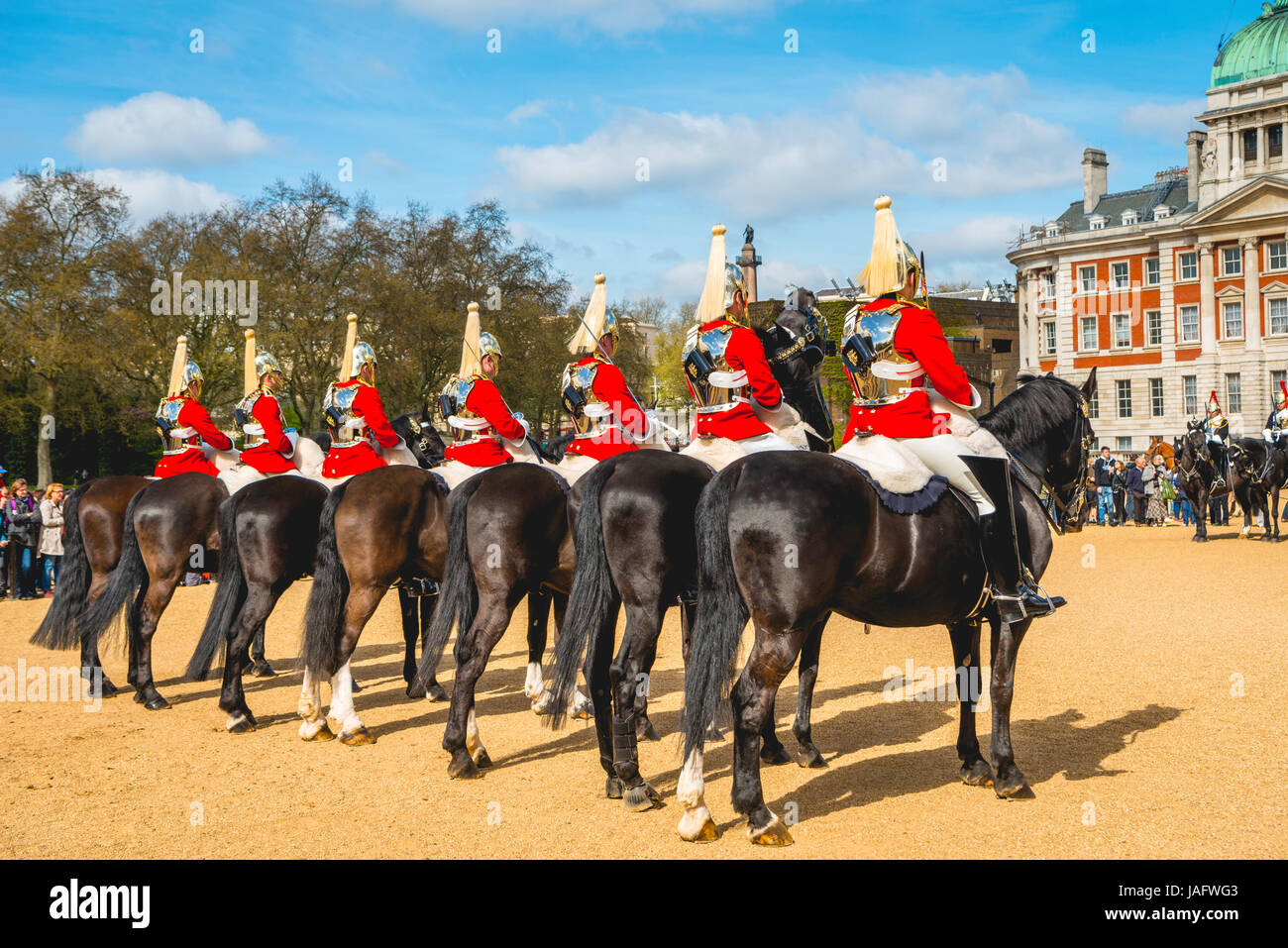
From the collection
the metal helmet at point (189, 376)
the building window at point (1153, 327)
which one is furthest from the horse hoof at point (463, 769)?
the building window at point (1153, 327)

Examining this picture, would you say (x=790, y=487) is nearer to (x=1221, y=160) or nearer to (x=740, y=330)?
(x=740, y=330)

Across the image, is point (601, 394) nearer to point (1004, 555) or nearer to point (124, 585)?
point (1004, 555)

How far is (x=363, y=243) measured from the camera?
124 ft

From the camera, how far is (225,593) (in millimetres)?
9227

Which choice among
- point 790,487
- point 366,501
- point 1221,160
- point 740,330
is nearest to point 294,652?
point 366,501

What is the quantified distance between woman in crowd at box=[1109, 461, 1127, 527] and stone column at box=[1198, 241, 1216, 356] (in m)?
30.8

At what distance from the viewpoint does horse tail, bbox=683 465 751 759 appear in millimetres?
5902

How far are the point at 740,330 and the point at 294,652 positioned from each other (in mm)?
8281

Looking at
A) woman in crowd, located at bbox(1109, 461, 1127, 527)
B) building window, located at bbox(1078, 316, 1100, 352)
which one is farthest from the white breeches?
building window, located at bbox(1078, 316, 1100, 352)

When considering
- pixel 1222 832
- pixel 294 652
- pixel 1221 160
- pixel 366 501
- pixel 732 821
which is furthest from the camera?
pixel 1221 160

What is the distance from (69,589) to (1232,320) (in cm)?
6094

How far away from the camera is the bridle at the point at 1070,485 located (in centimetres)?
729

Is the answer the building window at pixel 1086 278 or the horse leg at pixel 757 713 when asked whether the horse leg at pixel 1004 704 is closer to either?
the horse leg at pixel 757 713

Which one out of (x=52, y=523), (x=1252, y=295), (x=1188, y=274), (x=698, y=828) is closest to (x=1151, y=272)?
(x=1188, y=274)
